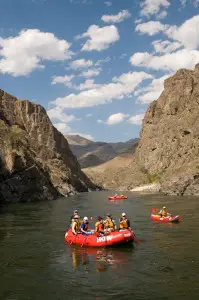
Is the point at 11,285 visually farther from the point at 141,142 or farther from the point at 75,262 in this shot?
the point at 141,142

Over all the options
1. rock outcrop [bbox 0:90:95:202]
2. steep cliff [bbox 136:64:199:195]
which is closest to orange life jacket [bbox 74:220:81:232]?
rock outcrop [bbox 0:90:95:202]

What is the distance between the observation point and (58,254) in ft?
82.4

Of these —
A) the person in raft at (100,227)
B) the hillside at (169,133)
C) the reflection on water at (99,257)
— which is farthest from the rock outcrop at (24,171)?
the reflection on water at (99,257)

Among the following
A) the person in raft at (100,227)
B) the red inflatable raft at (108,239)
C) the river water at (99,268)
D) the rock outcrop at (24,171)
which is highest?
the rock outcrop at (24,171)

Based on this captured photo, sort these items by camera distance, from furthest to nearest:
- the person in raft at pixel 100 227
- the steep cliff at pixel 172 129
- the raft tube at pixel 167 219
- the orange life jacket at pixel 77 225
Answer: the steep cliff at pixel 172 129, the raft tube at pixel 167 219, the orange life jacket at pixel 77 225, the person in raft at pixel 100 227

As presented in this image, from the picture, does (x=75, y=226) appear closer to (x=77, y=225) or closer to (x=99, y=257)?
(x=77, y=225)

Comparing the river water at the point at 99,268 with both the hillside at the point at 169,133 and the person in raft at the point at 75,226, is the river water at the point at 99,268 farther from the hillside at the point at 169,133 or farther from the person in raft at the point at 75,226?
the hillside at the point at 169,133

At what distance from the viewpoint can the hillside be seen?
130m

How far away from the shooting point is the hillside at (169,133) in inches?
5133

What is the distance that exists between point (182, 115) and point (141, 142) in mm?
37768

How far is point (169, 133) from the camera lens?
152 m

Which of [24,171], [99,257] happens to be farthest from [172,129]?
[99,257]

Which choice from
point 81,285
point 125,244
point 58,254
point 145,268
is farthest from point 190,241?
point 81,285

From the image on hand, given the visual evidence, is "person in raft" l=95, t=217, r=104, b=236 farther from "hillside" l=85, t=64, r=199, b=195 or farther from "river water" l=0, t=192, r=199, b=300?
"hillside" l=85, t=64, r=199, b=195
